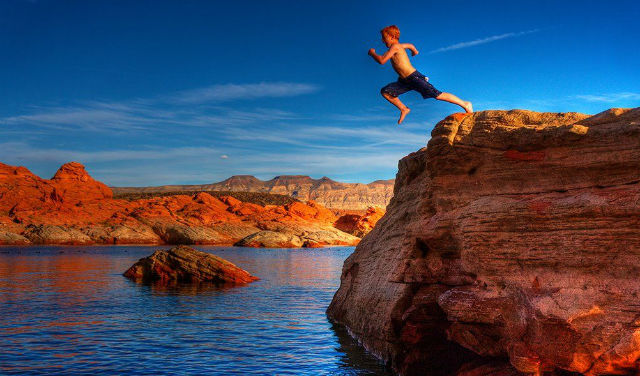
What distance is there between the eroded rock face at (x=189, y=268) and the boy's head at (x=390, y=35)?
2741 cm

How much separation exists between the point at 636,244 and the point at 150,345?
15101mm

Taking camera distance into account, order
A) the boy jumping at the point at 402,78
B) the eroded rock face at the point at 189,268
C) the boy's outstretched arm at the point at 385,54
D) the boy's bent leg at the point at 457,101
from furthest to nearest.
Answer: the eroded rock face at the point at 189,268 < the boy's bent leg at the point at 457,101 < the boy jumping at the point at 402,78 < the boy's outstretched arm at the point at 385,54

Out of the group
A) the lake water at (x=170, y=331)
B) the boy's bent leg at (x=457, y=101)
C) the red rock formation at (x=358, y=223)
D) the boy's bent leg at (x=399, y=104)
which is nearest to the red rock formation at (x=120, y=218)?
the red rock formation at (x=358, y=223)

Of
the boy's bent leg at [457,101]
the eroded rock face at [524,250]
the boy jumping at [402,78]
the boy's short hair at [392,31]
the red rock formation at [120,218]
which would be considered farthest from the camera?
the red rock formation at [120,218]

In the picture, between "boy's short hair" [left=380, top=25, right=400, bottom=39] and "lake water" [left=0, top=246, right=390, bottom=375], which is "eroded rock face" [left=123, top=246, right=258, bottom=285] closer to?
"lake water" [left=0, top=246, right=390, bottom=375]

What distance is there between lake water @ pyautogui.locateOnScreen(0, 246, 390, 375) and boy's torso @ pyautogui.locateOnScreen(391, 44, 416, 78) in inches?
315

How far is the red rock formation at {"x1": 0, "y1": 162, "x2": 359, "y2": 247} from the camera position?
105 metres

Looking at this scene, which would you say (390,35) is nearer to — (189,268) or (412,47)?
(412,47)

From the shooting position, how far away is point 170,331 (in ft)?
72.2

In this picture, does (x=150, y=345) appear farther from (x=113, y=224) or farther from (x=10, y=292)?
(x=113, y=224)

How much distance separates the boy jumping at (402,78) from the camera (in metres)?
14.1

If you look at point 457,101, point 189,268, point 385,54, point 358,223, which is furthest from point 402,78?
point 358,223

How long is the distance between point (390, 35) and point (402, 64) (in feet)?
2.56

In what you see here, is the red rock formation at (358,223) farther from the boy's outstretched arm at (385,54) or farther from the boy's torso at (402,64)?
the boy's outstretched arm at (385,54)
